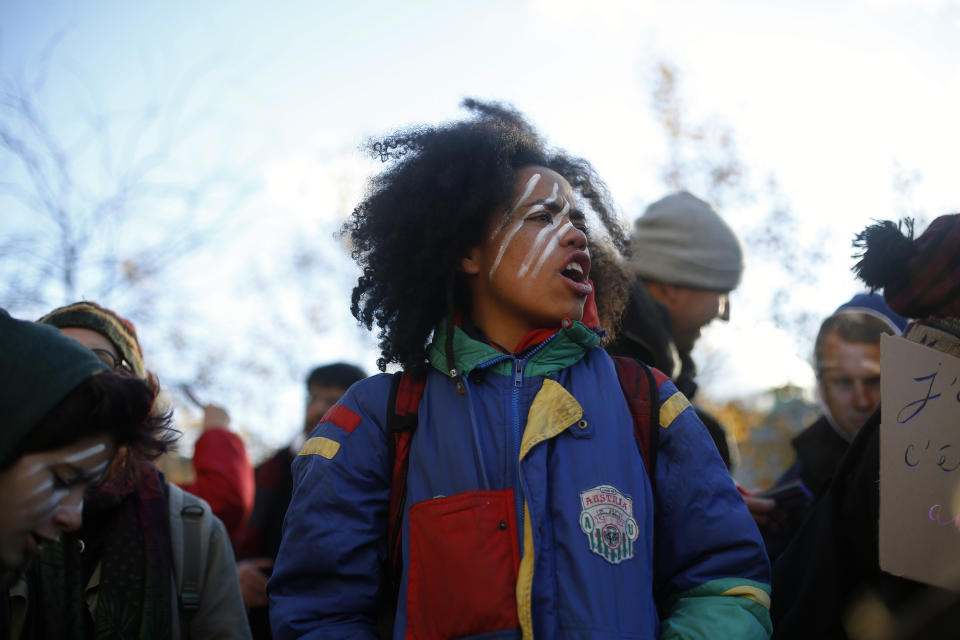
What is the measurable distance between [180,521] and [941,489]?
7.51ft

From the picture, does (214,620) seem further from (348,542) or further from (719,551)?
(719,551)

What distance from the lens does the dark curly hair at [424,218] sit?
2.62 meters

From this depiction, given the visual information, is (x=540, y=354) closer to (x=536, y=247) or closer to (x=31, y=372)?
(x=536, y=247)

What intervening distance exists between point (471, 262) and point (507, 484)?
818 mm

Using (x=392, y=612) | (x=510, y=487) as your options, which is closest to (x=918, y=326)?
(x=510, y=487)

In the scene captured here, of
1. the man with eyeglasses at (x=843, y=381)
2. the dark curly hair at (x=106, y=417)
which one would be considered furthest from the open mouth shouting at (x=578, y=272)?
the man with eyeglasses at (x=843, y=381)

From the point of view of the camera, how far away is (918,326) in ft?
7.93

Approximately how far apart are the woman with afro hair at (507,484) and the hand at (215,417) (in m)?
2.46

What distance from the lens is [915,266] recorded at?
2.41m

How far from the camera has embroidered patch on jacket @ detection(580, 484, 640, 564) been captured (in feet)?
6.54

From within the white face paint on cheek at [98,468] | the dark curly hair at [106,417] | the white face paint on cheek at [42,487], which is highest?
the dark curly hair at [106,417]

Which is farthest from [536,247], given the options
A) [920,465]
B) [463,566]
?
[920,465]

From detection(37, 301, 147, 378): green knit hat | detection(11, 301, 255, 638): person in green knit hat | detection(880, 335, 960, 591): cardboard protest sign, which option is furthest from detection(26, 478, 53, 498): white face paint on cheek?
detection(880, 335, 960, 591): cardboard protest sign

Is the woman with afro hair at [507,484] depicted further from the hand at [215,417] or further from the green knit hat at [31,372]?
the hand at [215,417]
